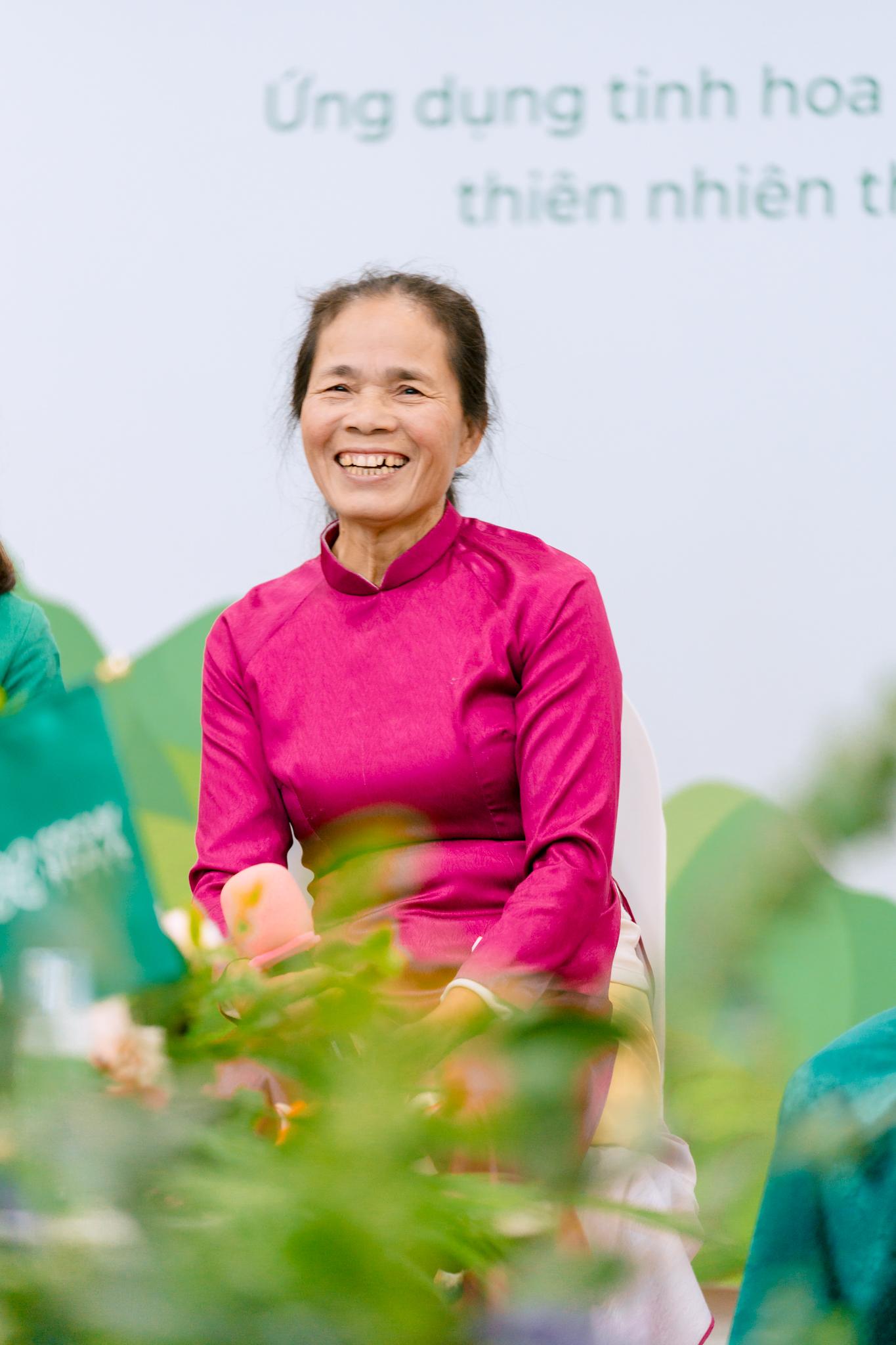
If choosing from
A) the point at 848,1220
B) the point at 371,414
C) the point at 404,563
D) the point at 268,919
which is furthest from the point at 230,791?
the point at 268,919

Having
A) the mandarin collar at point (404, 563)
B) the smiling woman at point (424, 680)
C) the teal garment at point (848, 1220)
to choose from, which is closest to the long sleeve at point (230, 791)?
the smiling woman at point (424, 680)

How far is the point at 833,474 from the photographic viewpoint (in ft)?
7.64

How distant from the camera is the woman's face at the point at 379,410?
1.58 m

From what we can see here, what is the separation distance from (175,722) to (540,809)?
1.17 meters

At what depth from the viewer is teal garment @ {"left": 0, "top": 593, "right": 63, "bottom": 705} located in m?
1.88

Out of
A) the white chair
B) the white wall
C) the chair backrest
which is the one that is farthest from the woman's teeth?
the white chair

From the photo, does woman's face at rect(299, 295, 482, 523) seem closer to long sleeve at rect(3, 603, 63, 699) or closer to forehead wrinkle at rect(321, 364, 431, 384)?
forehead wrinkle at rect(321, 364, 431, 384)

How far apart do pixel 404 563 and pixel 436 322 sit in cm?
26

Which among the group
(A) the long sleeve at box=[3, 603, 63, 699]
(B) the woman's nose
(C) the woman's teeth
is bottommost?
(A) the long sleeve at box=[3, 603, 63, 699]

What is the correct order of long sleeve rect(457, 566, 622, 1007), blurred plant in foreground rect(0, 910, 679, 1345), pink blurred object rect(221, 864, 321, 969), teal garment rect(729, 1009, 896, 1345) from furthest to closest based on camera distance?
long sleeve rect(457, 566, 622, 1007), teal garment rect(729, 1009, 896, 1345), pink blurred object rect(221, 864, 321, 969), blurred plant in foreground rect(0, 910, 679, 1345)

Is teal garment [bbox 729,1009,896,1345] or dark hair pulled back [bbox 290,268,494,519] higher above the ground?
dark hair pulled back [bbox 290,268,494,519]

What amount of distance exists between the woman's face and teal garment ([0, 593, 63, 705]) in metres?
0.49

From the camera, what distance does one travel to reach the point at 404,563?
5.14 feet

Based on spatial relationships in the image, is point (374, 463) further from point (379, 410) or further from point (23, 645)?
point (23, 645)
